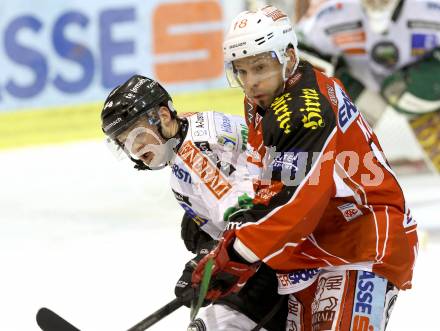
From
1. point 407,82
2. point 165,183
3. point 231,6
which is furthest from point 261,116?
point 231,6

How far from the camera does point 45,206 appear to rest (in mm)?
5621

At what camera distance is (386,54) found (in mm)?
5449

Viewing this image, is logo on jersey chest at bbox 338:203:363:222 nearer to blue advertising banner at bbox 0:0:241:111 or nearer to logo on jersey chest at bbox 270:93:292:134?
logo on jersey chest at bbox 270:93:292:134

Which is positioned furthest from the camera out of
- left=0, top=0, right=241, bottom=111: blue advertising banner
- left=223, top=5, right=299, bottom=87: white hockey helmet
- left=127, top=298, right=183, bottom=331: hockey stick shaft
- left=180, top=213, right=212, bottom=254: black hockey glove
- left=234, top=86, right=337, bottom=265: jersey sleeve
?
left=0, top=0, right=241, bottom=111: blue advertising banner

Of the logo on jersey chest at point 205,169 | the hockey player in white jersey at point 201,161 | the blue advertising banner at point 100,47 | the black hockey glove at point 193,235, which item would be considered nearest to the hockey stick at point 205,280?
the hockey player in white jersey at point 201,161

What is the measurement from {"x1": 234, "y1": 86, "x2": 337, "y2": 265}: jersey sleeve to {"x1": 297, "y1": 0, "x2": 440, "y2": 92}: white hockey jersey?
3105 mm

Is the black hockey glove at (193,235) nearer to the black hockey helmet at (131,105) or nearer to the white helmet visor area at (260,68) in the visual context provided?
the black hockey helmet at (131,105)

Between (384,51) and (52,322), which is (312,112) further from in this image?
(384,51)

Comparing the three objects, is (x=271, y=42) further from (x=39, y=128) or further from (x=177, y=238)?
(x=39, y=128)

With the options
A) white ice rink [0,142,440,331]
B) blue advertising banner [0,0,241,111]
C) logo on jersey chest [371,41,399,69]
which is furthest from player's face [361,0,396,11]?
blue advertising banner [0,0,241,111]

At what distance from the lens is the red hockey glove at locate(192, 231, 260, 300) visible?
2359 mm

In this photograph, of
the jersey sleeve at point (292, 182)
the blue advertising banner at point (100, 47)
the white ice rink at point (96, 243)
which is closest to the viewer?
the jersey sleeve at point (292, 182)

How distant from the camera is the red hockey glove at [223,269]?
7.74ft

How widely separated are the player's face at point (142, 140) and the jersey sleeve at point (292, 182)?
39cm
